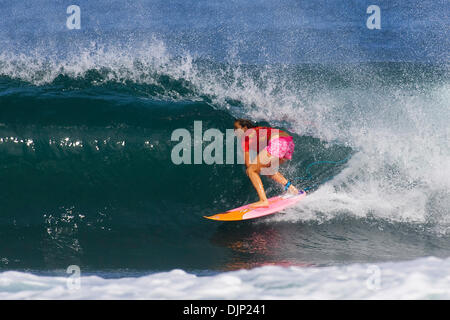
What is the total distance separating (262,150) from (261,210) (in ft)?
2.67

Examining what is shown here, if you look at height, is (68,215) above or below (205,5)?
below

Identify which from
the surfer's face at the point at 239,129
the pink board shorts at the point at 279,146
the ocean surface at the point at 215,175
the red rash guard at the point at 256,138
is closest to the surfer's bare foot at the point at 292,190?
the ocean surface at the point at 215,175

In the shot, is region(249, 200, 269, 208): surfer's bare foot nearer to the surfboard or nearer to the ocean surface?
the surfboard

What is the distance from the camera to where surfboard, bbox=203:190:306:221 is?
6.56 metres

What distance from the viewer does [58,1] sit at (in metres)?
15.9

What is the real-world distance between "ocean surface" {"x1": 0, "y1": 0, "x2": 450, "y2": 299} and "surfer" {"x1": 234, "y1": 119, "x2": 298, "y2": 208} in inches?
18.5

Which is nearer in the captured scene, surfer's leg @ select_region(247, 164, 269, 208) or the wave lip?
the wave lip

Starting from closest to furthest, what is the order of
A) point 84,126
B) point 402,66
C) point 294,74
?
1. point 84,126
2. point 294,74
3. point 402,66

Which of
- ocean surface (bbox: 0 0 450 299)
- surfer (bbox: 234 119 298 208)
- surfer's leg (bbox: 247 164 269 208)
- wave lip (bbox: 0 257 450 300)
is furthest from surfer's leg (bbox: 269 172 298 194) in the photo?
wave lip (bbox: 0 257 450 300)

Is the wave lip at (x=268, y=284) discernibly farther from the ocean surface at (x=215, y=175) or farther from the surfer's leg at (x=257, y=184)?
the surfer's leg at (x=257, y=184)

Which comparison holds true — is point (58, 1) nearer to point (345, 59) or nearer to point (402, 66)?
point (345, 59)

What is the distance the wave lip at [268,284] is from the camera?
446 centimetres
